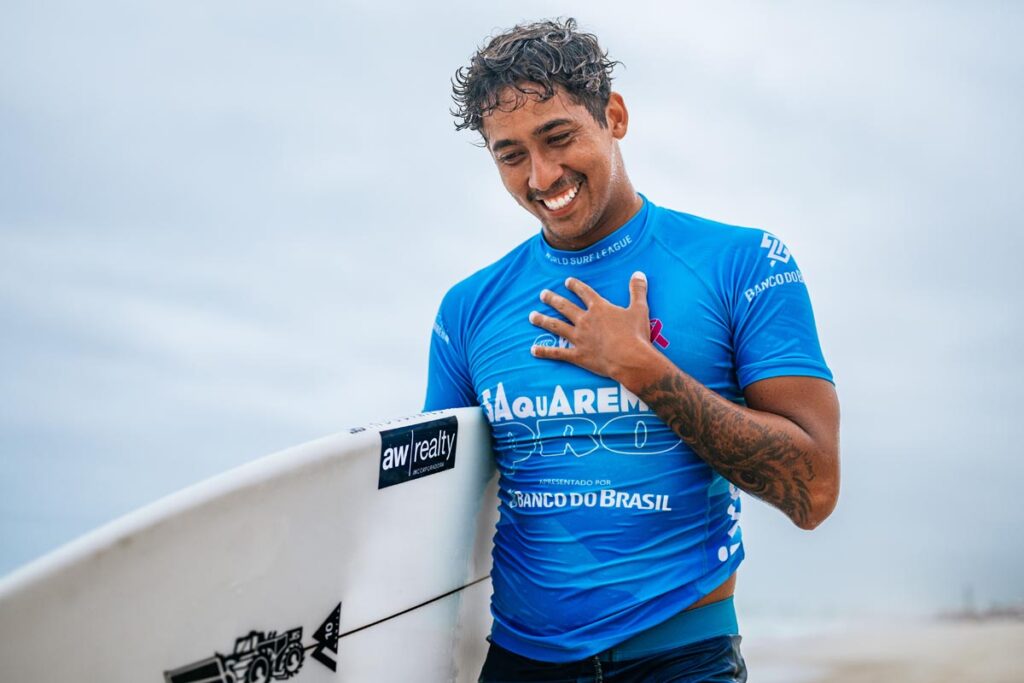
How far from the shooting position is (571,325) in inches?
87.7

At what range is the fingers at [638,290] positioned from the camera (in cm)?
214

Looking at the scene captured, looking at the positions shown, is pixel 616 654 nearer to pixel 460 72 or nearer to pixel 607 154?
pixel 607 154

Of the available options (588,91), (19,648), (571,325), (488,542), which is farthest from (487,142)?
(19,648)

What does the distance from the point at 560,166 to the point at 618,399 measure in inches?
21.7

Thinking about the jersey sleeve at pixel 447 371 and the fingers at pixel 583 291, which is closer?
the fingers at pixel 583 291

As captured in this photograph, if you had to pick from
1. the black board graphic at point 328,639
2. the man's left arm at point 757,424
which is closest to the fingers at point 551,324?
the man's left arm at point 757,424

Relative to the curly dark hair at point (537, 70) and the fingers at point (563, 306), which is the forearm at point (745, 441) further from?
the curly dark hair at point (537, 70)

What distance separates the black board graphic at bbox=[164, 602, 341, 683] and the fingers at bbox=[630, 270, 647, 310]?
0.97 metres

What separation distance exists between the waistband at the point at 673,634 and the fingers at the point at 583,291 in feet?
2.24

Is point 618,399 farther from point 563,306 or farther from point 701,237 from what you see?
point 701,237

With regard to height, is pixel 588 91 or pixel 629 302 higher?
pixel 588 91

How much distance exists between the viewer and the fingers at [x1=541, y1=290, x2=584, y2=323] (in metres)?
2.19

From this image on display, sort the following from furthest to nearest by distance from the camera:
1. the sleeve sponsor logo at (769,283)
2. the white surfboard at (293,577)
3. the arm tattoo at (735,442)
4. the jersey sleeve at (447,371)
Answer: the jersey sleeve at (447,371)
the sleeve sponsor logo at (769,283)
the arm tattoo at (735,442)
the white surfboard at (293,577)

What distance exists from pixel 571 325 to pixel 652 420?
286 millimetres
